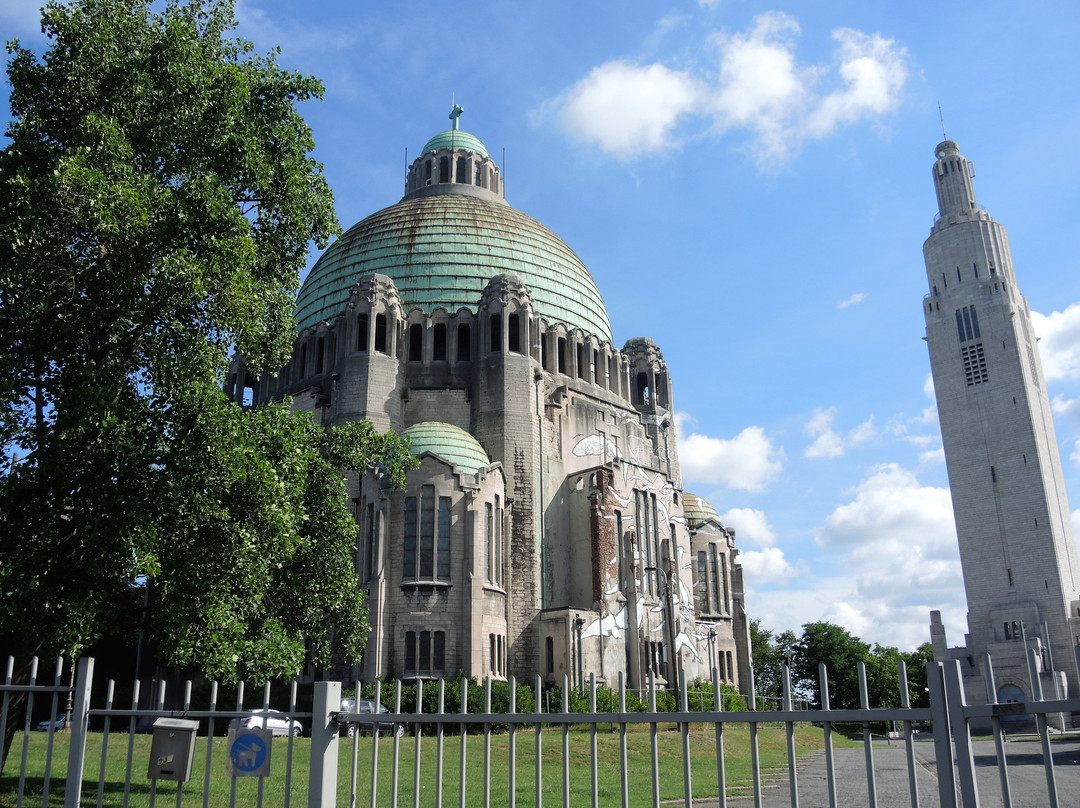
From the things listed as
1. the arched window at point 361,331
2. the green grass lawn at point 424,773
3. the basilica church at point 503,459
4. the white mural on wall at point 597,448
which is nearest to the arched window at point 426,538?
the basilica church at point 503,459

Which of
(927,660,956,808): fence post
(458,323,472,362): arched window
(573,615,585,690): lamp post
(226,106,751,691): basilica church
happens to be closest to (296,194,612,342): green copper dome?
(226,106,751,691): basilica church

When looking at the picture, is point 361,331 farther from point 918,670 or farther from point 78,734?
point 918,670

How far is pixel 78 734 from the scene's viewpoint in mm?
7992

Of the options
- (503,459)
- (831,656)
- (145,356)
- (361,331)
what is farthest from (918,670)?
(145,356)

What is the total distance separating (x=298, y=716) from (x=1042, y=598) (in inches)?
3060

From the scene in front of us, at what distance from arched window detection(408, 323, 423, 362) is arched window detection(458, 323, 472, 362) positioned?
184cm

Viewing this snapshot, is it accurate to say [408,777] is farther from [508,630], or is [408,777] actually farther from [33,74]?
[508,630]

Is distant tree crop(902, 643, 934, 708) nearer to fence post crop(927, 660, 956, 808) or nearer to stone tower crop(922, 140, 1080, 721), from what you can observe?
stone tower crop(922, 140, 1080, 721)

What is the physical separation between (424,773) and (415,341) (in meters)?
27.8

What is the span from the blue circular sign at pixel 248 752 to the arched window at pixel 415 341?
117 ft

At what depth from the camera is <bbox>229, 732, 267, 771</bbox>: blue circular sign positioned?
7.22 metres

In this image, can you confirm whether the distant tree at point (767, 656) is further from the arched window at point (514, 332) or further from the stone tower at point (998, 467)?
the arched window at point (514, 332)

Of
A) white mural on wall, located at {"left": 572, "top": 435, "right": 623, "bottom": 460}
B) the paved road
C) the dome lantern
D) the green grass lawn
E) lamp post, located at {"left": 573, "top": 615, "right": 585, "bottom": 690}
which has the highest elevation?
the dome lantern

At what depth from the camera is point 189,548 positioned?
12.6 meters
